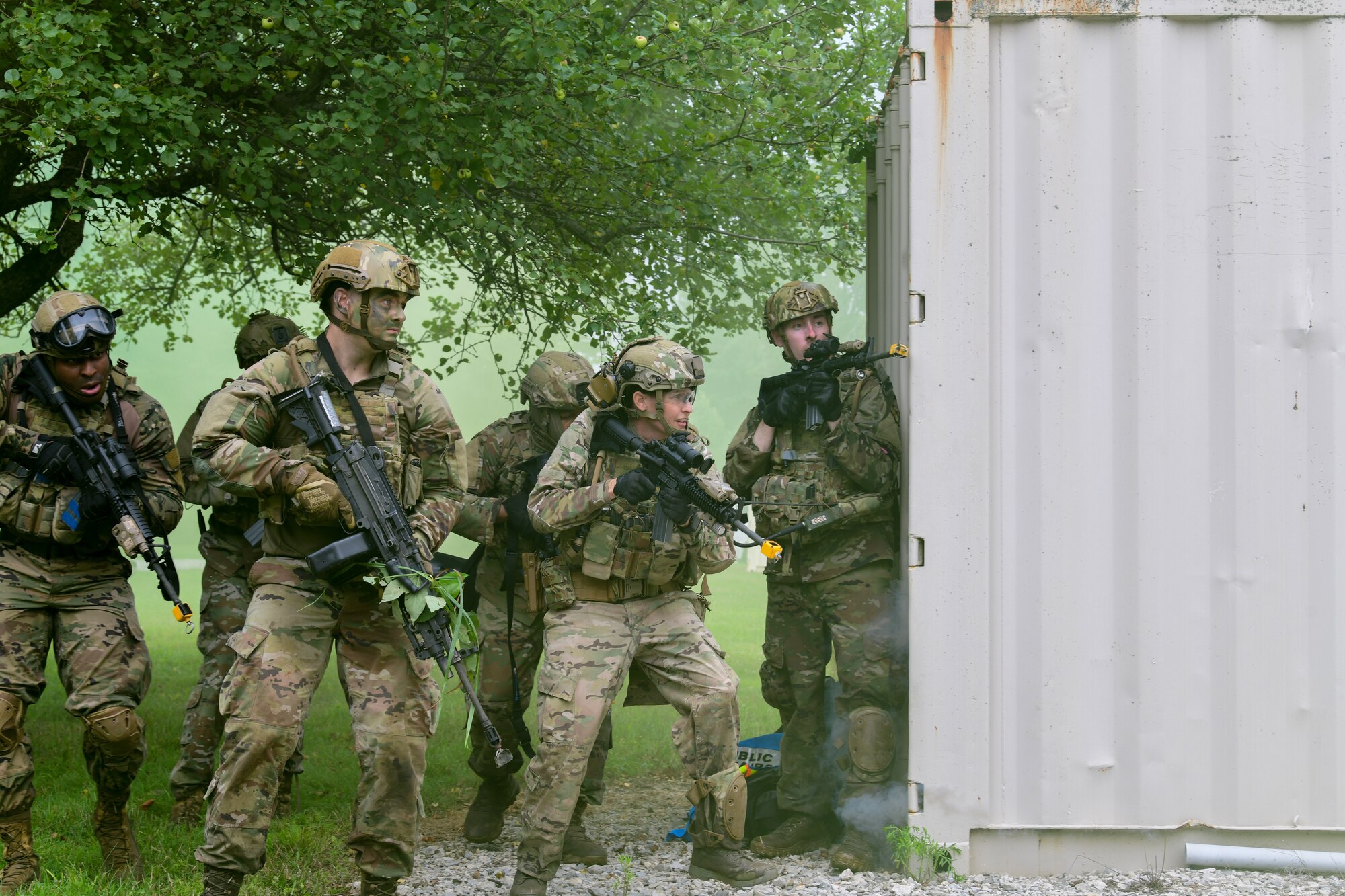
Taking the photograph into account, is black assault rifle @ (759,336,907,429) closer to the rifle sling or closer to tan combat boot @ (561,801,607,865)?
the rifle sling

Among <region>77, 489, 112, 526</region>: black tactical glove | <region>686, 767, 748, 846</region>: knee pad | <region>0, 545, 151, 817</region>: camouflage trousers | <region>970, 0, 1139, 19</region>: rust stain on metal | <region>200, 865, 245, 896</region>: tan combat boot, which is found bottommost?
<region>200, 865, 245, 896</region>: tan combat boot

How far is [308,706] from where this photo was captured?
396cm

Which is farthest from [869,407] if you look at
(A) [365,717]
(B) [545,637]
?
(A) [365,717]

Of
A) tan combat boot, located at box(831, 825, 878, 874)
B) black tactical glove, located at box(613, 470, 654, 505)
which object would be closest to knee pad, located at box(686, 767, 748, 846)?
tan combat boot, located at box(831, 825, 878, 874)

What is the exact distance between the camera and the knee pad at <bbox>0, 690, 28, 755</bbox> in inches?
166

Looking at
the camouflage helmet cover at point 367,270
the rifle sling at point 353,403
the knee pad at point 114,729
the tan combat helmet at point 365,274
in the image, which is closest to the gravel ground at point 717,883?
the knee pad at point 114,729

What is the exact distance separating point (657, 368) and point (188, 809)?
2.96m

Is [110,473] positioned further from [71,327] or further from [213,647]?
[213,647]

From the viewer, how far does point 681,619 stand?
4527 mm

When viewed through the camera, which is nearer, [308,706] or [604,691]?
[308,706]

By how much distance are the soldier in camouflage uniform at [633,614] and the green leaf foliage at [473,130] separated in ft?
7.26

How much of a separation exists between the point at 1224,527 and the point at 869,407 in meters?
1.44

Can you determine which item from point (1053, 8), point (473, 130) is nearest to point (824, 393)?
point (1053, 8)

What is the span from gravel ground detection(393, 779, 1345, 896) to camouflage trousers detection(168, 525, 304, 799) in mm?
1048
